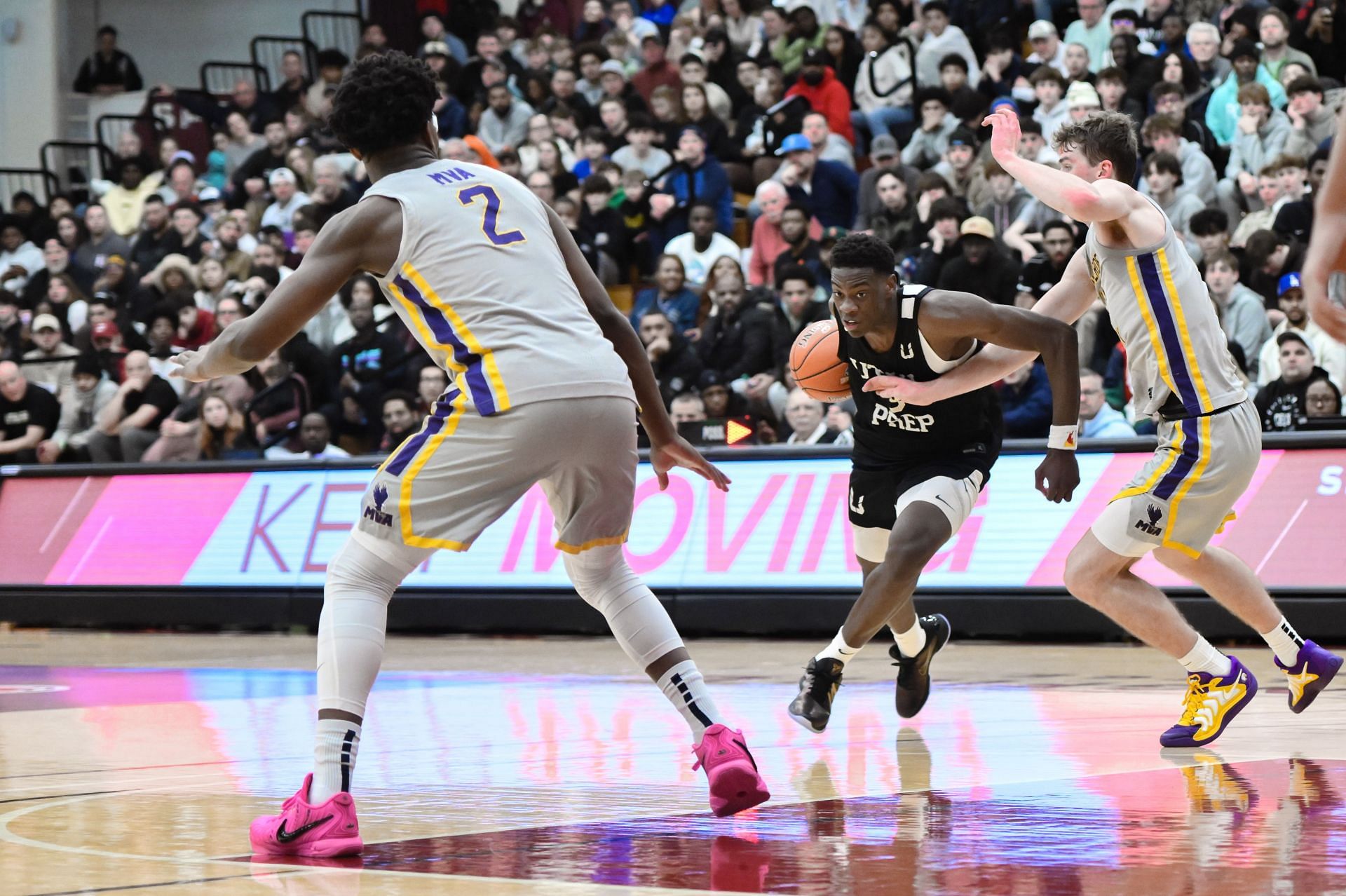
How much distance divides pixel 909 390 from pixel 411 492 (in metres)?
2.65

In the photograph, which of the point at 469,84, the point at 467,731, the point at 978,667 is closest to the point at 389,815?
the point at 467,731

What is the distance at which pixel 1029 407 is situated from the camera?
1270 cm

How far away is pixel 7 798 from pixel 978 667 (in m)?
5.74

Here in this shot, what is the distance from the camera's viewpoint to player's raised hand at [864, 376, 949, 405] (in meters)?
6.73

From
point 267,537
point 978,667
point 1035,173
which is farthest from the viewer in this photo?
point 267,537

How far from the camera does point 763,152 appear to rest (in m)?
17.6

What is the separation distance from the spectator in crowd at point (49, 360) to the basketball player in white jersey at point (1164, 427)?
14.2 m

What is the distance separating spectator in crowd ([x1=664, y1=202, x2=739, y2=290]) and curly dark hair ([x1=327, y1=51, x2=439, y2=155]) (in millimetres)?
11105

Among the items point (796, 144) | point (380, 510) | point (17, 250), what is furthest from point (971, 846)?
point (17, 250)

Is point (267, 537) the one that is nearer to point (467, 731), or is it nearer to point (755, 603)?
point (755, 603)

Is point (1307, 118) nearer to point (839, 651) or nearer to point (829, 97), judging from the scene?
point (829, 97)

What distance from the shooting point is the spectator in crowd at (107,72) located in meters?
25.4

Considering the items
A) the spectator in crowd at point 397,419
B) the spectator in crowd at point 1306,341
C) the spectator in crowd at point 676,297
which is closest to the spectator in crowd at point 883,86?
the spectator in crowd at point 676,297

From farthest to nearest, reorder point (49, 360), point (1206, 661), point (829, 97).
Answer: point (49, 360), point (829, 97), point (1206, 661)
